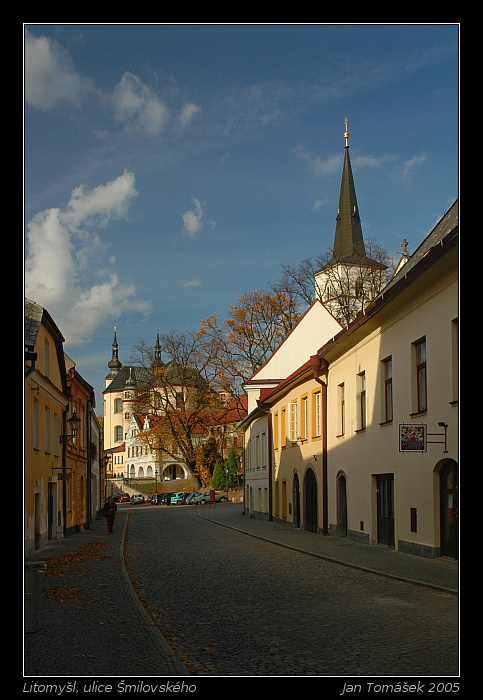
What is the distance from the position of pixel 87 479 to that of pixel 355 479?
1633 centimetres

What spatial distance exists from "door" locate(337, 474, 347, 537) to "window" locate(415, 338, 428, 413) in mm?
7864

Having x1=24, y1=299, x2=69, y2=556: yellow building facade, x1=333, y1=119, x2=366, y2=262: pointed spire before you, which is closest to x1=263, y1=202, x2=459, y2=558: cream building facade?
x1=24, y1=299, x2=69, y2=556: yellow building facade

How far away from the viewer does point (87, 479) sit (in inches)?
1414

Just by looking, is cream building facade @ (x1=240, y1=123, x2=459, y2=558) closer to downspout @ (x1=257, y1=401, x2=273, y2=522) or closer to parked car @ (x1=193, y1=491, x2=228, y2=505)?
downspout @ (x1=257, y1=401, x2=273, y2=522)

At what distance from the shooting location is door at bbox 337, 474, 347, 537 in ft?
81.5

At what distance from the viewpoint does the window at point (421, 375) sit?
17.4 metres

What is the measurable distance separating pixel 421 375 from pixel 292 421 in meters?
15.3

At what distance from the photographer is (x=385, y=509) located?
20.7m

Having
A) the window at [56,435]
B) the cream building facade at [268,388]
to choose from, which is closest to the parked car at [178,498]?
the cream building facade at [268,388]

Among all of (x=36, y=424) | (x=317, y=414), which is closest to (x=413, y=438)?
(x=36, y=424)

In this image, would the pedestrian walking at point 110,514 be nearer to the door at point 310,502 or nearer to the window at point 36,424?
the door at point 310,502

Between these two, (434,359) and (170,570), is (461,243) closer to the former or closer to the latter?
(434,359)

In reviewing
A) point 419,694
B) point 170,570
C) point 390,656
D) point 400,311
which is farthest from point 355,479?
point 419,694
